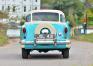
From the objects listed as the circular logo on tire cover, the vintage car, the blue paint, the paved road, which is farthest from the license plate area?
the paved road

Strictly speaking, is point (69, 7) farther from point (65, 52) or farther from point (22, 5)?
point (65, 52)

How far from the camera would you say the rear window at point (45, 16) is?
880 inches

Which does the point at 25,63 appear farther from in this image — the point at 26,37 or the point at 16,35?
the point at 16,35

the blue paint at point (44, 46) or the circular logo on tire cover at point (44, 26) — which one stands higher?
the circular logo on tire cover at point (44, 26)

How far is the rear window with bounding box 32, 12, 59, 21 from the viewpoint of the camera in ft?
73.3

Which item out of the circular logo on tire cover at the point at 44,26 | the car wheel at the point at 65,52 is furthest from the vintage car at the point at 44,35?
the car wheel at the point at 65,52

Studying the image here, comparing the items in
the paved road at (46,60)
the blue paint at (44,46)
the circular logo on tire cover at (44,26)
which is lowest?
the paved road at (46,60)

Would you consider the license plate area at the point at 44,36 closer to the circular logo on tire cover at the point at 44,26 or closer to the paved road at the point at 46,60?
the circular logo on tire cover at the point at 44,26

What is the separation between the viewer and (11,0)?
11281 centimetres

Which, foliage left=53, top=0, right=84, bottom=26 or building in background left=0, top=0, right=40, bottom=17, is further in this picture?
building in background left=0, top=0, right=40, bottom=17

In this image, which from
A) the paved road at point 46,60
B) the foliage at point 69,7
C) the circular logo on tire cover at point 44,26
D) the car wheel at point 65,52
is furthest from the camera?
the foliage at point 69,7

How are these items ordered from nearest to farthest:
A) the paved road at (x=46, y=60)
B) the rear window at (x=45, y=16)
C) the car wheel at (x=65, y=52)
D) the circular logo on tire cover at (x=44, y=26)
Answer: the paved road at (x=46, y=60), the circular logo on tire cover at (x=44, y=26), the car wheel at (x=65, y=52), the rear window at (x=45, y=16)

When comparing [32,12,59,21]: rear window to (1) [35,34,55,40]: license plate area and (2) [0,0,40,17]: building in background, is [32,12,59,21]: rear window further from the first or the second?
(2) [0,0,40,17]: building in background

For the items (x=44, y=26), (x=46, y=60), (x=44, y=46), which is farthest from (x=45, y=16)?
(x=46, y=60)
